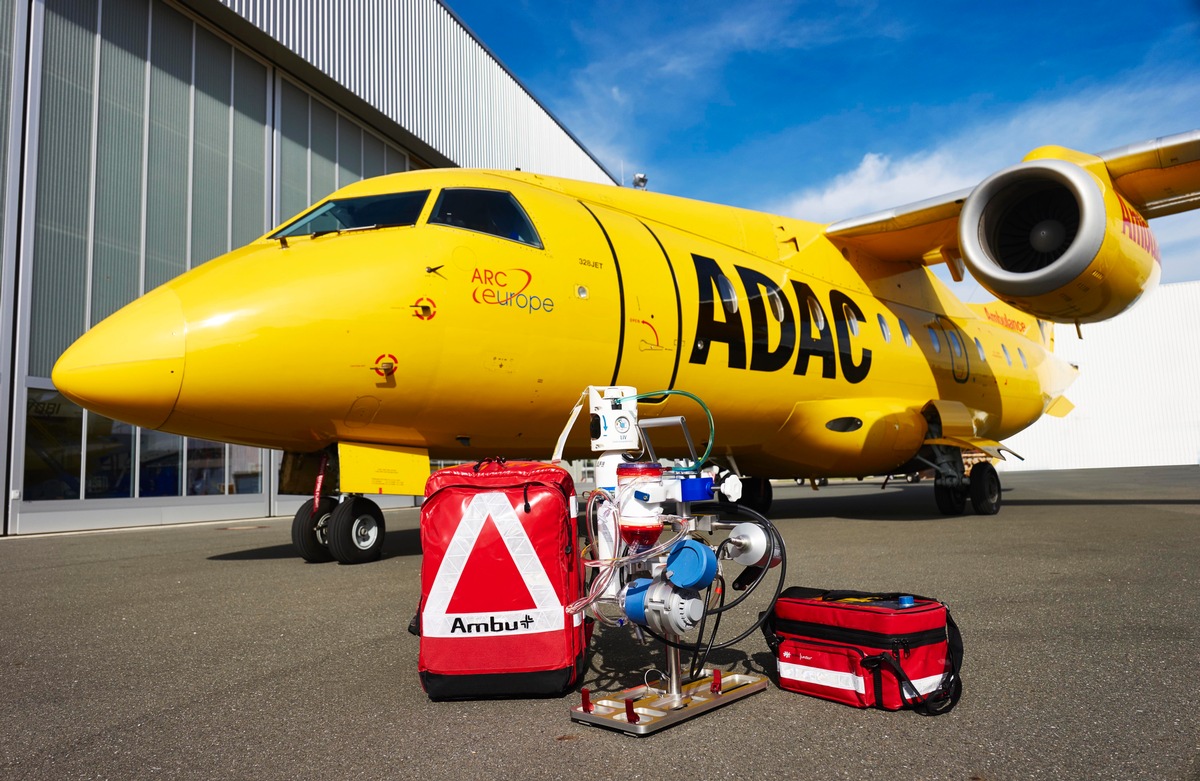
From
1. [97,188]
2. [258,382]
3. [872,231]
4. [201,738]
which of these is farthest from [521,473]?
[97,188]

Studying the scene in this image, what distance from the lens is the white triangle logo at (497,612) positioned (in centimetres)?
291

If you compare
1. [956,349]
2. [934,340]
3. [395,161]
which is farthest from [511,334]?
[395,161]

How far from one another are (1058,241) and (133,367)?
881 centimetres

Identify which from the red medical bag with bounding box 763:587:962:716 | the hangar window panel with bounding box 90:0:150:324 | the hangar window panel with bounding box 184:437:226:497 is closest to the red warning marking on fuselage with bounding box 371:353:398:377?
the red medical bag with bounding box 763:587:962:716

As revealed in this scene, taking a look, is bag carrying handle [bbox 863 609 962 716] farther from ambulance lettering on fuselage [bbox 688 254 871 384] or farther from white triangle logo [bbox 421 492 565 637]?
ambulance lettering on fuselage [bbox 688 254 871 384]

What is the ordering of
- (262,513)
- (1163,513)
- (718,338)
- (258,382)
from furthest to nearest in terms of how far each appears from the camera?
(262,513) → (1163,513) → (718,338) → (258,382)

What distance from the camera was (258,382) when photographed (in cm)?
503

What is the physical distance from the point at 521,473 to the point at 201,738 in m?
1.39

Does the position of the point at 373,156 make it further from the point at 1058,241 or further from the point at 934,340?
the point at 1058,241

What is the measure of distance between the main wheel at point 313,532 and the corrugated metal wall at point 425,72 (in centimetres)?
1192

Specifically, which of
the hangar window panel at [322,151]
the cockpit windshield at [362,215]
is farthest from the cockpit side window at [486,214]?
the hangar window panel at [322,151]

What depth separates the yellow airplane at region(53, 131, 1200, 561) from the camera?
5086 mm

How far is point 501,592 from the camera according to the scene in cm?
294

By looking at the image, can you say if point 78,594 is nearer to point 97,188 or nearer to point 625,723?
point 625,723
